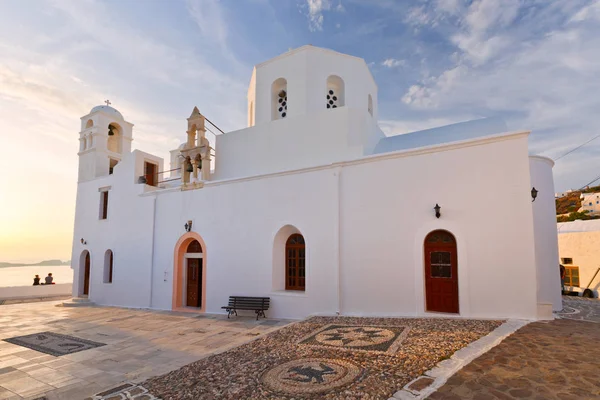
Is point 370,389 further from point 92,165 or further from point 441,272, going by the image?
point 92,165

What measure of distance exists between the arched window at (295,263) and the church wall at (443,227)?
5.11 feet

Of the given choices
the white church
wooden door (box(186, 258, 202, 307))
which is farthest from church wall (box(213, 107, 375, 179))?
wooden door (box(186, 258, 202, 307))

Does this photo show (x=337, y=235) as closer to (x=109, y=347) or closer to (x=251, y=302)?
(x=251, y=302)

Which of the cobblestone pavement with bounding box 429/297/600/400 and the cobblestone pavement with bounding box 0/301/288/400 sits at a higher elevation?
the cobblestone pavement with bounding box 429/297/600/400

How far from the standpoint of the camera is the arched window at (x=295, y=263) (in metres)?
9.87

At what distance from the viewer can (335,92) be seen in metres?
12.6

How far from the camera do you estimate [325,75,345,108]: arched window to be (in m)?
12.3

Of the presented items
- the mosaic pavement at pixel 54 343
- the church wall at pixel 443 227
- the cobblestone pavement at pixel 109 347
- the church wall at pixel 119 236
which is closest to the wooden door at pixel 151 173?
the church wall at pixel 119 236

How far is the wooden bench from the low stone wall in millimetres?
11935

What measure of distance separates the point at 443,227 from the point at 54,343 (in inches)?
344

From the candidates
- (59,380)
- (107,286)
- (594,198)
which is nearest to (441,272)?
(59,380)

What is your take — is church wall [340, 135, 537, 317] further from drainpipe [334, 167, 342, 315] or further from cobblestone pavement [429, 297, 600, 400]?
cobblestone pavement [429, 297, 600, 400]

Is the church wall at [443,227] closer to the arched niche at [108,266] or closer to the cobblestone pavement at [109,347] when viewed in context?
the cobblestone pavement at [109,347]

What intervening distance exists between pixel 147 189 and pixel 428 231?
10.3 m
